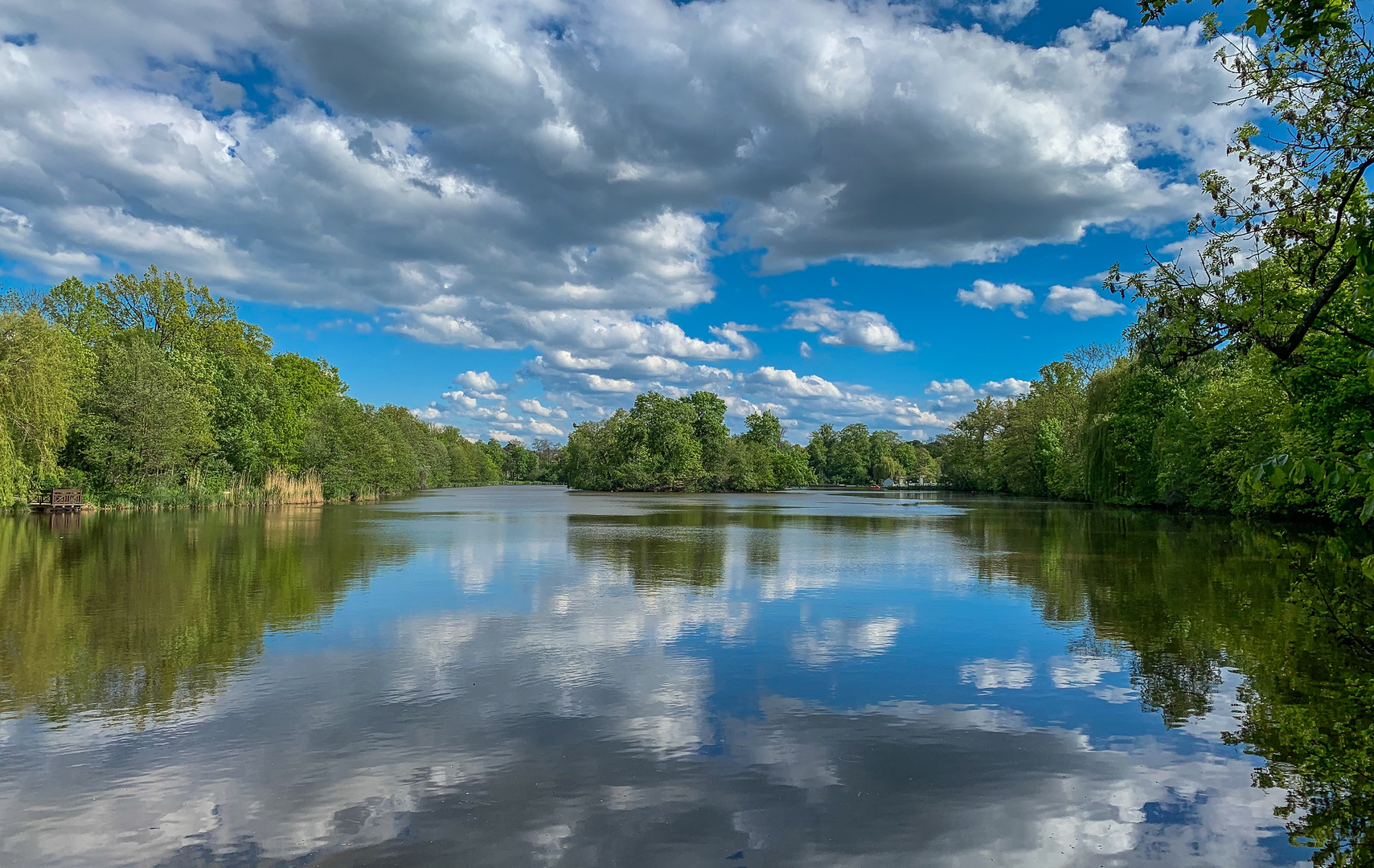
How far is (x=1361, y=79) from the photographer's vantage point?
22.4 feet

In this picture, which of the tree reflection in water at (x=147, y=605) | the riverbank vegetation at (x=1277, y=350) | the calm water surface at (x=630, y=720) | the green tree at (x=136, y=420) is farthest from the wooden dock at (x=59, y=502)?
the riverbank vegetation at (x=1277, y=350)

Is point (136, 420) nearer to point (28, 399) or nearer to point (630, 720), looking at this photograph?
point (28, 399)

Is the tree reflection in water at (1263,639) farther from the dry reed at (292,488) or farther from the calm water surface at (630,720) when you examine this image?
the dry reed at (292,488)

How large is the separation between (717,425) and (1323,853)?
317 ft

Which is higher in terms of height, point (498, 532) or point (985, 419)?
point (985, 419)

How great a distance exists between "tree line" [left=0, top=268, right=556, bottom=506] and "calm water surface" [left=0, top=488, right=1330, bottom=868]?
20367 millimetres

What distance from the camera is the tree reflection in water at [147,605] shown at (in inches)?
323

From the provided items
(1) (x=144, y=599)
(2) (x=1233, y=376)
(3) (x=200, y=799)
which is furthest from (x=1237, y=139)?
(2) (x=1233, y=376)

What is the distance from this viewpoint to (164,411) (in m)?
42.4

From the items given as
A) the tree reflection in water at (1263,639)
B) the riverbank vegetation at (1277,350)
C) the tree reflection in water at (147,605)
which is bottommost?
the tree reflection in water at (147,605)

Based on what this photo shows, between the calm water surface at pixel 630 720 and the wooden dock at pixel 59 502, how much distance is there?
26124mm

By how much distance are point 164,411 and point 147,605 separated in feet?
116

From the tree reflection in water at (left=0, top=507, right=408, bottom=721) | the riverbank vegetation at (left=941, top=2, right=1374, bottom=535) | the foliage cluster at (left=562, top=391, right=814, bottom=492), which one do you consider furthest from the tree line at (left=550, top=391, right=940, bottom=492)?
the tree reflection in water at (left=0, top=507, right=408, bottom=721)

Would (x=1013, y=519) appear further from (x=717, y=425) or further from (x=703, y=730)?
(x=717, y=425)
